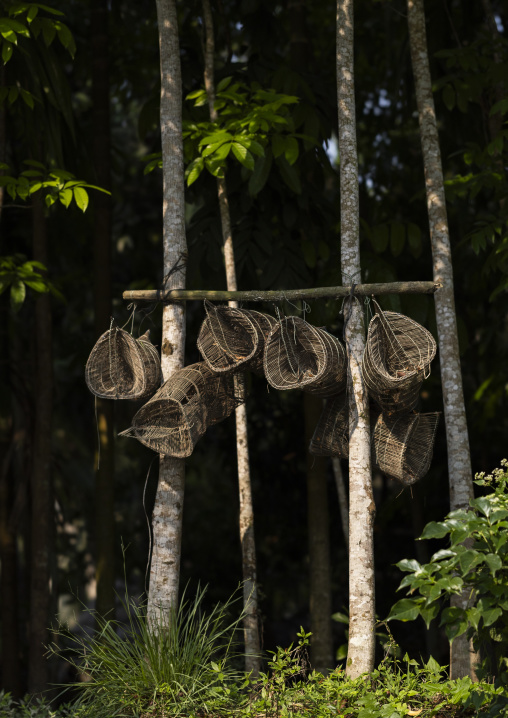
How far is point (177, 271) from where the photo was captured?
14.1ft

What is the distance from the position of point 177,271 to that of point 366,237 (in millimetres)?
1756

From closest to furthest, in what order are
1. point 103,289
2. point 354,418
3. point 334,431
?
point 354,418, point 334,431, point 103,289

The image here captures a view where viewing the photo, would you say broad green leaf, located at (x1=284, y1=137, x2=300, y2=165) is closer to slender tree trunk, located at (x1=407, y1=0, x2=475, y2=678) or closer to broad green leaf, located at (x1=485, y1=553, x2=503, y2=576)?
slender tree trunk, located at (x1=407, y1=0, x2=475, y2=678)

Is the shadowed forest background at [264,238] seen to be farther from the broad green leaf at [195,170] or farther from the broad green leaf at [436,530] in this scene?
the broad green leaf at [436,530]

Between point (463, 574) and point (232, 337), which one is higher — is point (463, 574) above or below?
below

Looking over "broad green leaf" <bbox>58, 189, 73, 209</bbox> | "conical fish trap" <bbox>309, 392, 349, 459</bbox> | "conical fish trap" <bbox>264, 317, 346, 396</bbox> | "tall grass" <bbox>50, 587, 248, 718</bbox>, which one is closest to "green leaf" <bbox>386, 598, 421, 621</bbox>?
"tall grass" <bbox>50, 587, 248, 718</bbox>

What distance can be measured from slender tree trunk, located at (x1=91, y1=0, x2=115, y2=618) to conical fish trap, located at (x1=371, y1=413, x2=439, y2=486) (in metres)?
2.01

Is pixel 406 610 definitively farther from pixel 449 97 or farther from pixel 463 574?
pixel 449 97

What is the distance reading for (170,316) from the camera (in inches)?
167

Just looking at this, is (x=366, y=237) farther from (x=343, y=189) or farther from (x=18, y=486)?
(x=18, y=486)

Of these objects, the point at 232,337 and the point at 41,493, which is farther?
the point at 41,493

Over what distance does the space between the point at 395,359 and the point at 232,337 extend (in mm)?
841

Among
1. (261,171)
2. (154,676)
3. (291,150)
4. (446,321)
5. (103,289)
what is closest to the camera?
(154,676)

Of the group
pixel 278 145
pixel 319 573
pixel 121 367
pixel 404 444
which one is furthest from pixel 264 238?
pixel 319 573
